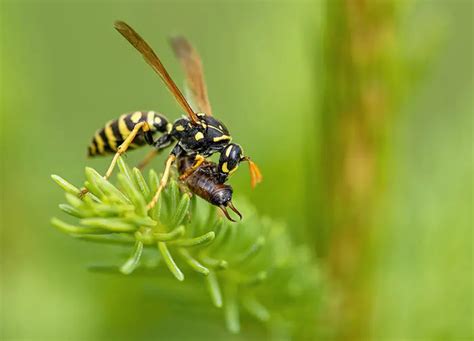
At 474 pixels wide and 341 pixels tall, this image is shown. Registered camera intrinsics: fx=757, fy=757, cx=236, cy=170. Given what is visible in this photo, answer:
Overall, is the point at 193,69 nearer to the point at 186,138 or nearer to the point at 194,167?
the point at 186,138

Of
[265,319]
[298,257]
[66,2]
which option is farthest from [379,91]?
[66,2]

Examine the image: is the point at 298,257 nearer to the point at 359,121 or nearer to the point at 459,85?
the point at 359,121

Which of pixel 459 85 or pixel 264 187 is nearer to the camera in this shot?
pixel 264 187

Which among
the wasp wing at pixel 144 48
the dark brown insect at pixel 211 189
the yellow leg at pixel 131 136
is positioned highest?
the wasp wing at pixel 144 48

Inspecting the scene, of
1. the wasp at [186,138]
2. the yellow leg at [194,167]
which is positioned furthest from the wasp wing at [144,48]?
the yellow leg at [194,167]

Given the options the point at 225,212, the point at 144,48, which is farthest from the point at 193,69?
the point at 225,212

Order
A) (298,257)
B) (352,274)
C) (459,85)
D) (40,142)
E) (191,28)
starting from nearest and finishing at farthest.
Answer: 1. (298,257)
2. (352,274)
3. (40,142)
4. (191,28)
5. (459,85)

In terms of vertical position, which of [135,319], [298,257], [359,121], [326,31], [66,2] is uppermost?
[66,2]

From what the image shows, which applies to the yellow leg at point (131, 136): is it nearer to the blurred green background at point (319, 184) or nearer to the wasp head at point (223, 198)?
the blurred green background at point (319, 184)
